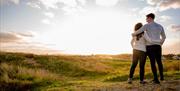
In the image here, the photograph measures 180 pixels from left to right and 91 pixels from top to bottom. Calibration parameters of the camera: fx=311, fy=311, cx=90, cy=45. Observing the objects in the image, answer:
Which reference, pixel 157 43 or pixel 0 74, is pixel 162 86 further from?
pixel 0 74

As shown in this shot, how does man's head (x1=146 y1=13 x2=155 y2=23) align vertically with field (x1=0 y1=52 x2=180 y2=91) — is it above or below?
above

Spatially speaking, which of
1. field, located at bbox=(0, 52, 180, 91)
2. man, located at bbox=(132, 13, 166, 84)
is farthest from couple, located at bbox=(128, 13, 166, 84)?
field, located at bbox=(0, 52, 180, 91)

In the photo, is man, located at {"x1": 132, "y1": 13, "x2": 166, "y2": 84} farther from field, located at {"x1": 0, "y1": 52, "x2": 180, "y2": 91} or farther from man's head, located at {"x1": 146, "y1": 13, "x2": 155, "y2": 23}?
field, located at {"x1": 0, "y1": 52, "x2": 180, "y2": 91}

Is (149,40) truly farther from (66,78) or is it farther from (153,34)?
(66,78)

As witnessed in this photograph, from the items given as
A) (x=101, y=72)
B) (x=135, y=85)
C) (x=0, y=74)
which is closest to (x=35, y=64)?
(x=101, y=72)

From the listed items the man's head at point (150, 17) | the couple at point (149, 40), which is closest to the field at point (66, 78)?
the couple at point (149, 40)

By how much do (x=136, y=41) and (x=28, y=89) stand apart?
744 centimetres

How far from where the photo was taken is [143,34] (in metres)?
11.4

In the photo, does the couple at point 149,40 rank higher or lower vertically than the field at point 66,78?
higher

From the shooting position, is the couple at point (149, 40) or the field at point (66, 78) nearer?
the couple at point (149, 40)

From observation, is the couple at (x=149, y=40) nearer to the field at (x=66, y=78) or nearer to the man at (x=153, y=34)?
the man at (x=153, y=34)

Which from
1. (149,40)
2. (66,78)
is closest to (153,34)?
(149,40)

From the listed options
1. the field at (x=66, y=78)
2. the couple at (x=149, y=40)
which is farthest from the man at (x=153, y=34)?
the field at (x=66, y=78)

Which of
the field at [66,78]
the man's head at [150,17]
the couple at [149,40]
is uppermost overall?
the man's head at [150,17]
